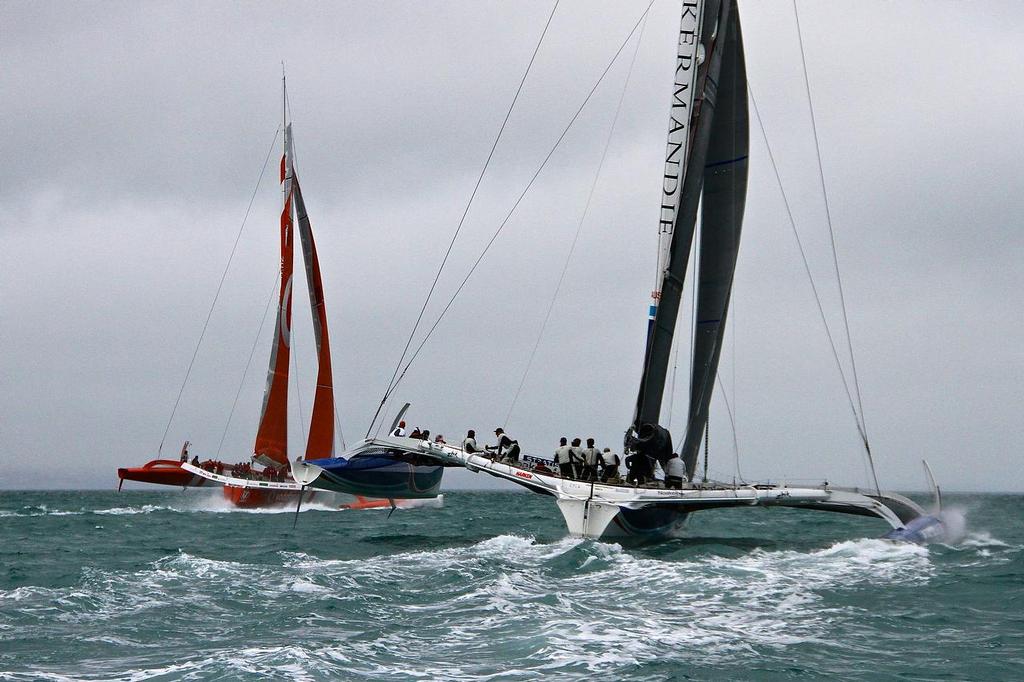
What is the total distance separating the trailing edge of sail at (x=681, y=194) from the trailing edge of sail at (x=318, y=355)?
2012cm

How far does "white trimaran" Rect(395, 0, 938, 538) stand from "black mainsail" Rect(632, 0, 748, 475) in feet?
0.08

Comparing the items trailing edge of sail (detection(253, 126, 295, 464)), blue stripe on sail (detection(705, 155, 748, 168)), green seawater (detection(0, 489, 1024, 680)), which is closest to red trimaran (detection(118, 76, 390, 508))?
trailing edge of sail (detection(253, 126, 295, 464))

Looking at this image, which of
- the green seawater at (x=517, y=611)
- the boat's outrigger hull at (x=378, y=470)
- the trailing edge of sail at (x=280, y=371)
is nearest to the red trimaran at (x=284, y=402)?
the trailing edge of sail at (x=280, y=371)

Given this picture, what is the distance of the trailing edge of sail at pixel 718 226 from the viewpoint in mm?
26203

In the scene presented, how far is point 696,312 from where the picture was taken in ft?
87.0

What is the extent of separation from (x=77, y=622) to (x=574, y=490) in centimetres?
988

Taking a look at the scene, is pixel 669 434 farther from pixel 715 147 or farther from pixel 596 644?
pixel 596 644

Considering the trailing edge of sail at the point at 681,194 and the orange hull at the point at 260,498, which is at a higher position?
the trailing edge of sail at the point at 681,194

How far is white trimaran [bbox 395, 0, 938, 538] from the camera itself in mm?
21016

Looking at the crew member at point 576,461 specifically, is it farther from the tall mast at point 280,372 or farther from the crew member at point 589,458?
the tall mast at point 280,372

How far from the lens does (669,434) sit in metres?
23.2

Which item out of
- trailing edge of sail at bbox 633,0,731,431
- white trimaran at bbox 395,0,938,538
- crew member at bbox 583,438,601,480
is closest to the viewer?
white trimaran at bbox 395,0,938,538

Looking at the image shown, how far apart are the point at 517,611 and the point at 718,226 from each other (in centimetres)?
1423

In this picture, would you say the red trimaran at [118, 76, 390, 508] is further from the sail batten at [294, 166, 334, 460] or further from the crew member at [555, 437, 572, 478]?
the crew member at [555, 437, 572, 478]
